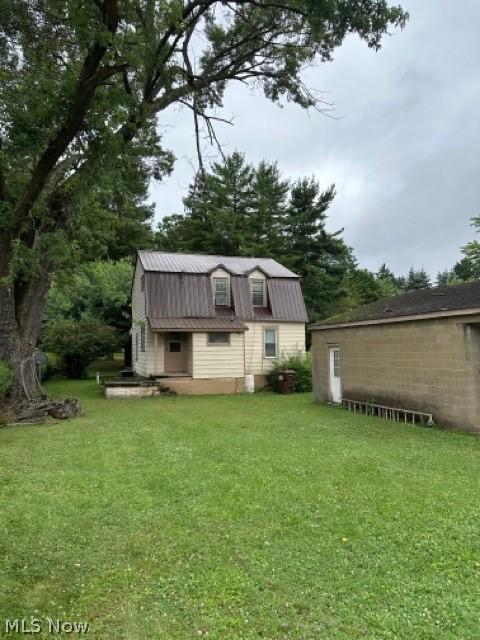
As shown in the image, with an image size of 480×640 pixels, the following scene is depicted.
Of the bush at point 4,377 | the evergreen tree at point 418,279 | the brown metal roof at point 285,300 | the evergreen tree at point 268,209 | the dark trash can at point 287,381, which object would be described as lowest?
the dark trash can at point 287,381

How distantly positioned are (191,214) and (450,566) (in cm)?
3463

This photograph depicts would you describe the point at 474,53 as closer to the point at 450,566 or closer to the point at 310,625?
the point at 450,566

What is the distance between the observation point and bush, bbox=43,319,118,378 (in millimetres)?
21123

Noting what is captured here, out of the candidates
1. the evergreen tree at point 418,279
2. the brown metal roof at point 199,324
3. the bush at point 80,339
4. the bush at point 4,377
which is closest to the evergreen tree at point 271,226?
the bush at point 80,339

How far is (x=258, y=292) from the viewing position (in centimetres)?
2097

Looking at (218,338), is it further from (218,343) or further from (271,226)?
(271,226)

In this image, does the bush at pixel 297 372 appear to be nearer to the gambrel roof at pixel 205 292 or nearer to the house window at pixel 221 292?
the gambrel roof at pixel 205 292

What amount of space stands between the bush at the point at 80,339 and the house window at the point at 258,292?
728 centimetres

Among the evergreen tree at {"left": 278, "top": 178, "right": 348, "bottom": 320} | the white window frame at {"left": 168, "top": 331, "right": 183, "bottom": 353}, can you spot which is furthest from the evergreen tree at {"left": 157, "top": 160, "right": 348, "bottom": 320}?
the white window frame at {"left": 168, "top": 331, "right": 183, "bottom": 353}

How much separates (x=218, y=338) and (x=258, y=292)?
338cm

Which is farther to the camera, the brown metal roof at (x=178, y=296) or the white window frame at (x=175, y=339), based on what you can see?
the white window frame at (x=175, y=339)

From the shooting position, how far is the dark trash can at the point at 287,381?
18.6 meters

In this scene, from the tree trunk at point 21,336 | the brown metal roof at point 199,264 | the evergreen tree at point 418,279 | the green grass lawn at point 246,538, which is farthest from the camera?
the evergreen tree at point 418,279

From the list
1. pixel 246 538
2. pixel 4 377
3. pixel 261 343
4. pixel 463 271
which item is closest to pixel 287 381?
pixel 261 343
